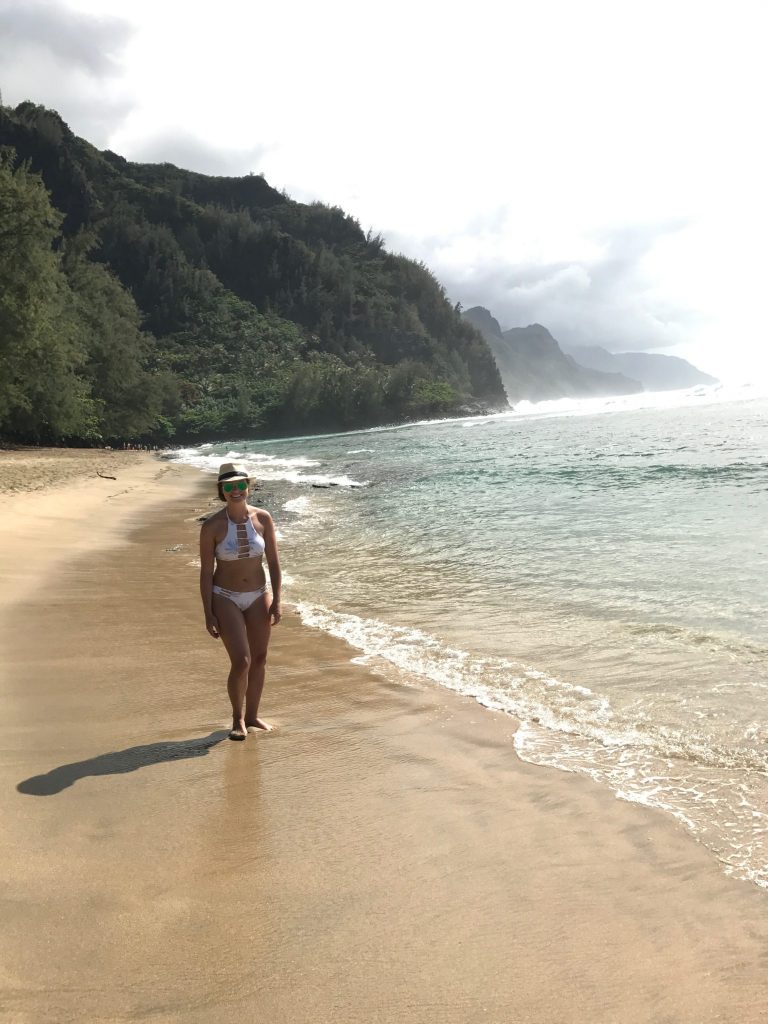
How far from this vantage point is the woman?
4668 mm

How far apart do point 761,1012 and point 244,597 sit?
346 cm

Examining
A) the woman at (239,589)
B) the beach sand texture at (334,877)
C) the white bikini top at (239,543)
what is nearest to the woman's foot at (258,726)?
the woman at (239,589)

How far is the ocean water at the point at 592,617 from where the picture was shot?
4250mm

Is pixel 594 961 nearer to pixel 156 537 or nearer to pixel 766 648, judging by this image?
pixel 766 648

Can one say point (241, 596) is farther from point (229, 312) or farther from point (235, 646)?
point (229, 312)

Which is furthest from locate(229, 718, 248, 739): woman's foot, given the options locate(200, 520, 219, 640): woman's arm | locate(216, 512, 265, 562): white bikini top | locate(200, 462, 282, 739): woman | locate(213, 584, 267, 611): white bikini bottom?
locate(216, 512, 265, 562): white bikini top

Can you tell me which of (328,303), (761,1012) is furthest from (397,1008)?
(328,303)

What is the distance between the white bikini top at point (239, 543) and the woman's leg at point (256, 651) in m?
0.35

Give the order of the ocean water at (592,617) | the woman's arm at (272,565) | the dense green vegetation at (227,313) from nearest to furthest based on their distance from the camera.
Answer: the ocean water at (592,617) → the woman's arm at (272,565) → the dense green vegetation at (227,313)

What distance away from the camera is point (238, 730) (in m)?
4.61

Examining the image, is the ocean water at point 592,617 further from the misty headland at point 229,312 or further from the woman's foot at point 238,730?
the misty headland at point 229,312

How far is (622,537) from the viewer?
1199 centimetres

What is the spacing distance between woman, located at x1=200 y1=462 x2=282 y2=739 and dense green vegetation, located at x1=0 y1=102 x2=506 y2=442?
42.8m

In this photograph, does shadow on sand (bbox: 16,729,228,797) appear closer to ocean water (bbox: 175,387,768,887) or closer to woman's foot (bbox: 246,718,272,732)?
woman's foot (bbox: 246,718,272,732)
